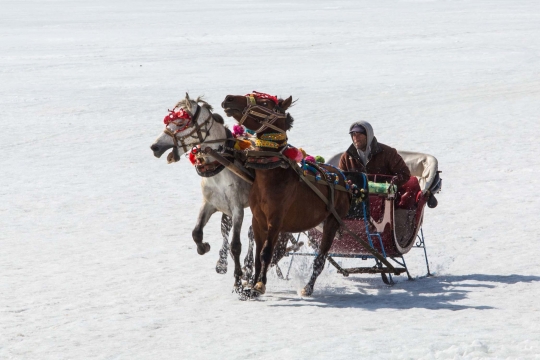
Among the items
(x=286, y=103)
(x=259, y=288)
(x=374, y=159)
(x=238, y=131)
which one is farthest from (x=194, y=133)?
(x=374, y=159)

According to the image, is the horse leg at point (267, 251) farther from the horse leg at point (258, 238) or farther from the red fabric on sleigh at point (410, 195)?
the red fabric on sleigh at point (410, 195)

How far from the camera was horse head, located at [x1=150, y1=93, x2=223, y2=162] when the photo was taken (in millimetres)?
7242

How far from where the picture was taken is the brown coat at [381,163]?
26.6ft

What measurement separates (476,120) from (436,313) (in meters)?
11.9

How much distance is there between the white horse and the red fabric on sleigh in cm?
147

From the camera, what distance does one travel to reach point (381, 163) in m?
8.18

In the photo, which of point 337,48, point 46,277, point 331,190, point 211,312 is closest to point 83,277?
point 46,277

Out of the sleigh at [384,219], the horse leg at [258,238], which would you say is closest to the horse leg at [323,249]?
the sleigh at [384,219]

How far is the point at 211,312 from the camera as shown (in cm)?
684

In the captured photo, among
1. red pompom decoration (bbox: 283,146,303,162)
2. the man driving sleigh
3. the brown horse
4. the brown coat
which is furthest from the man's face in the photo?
red pompom decoration (bbox: 283,146,303,162)

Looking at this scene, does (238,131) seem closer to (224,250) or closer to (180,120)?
(180,120)


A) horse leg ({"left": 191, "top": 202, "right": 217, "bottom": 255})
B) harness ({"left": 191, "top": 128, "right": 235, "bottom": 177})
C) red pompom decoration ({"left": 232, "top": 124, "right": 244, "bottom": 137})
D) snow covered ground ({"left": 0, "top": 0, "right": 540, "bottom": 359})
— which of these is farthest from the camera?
A: horse leg ({"left": 191, "top": 202, "right": 217, "bottom": 255})

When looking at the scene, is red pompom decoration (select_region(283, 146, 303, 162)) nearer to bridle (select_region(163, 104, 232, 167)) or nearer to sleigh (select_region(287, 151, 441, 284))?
bridle (select_region(163, 104, 232, 167))

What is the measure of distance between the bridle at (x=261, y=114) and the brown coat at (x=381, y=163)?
54.4 inches
